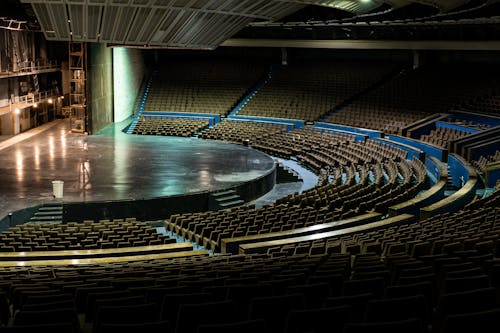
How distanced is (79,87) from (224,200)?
1673cm

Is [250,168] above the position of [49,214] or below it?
above

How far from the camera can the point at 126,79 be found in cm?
4069

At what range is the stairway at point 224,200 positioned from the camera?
2141 cm

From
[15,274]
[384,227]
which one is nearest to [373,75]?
[384,227]

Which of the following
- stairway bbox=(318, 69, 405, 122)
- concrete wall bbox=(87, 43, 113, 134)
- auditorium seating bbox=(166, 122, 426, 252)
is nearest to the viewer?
auditorium seating bbox=(166, 122, 426, 252)

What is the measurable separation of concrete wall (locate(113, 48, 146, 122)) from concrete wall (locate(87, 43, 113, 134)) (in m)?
0.70

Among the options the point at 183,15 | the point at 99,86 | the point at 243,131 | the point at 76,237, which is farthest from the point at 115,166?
the point at 243,131

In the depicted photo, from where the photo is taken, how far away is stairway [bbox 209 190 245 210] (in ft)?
70.2

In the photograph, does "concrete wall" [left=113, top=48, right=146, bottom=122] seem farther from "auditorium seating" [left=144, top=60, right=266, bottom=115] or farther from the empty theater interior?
"auditorium seating" [left=144, top=60, right=266, bottom=115]

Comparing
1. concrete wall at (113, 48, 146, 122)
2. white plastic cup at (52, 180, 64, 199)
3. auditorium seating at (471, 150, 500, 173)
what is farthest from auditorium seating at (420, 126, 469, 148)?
concrete wall at (113, 48, 146, 122)

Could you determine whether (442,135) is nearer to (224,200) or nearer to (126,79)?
(224,200)

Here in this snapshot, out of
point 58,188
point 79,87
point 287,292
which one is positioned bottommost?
point 58,188

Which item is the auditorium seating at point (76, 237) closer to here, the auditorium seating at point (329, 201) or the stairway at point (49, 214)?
the auditorium seating at point (329, 201)

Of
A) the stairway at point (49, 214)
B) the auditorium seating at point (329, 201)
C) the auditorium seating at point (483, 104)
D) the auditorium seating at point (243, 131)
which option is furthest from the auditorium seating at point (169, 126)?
the stairway at point (49, 214)
